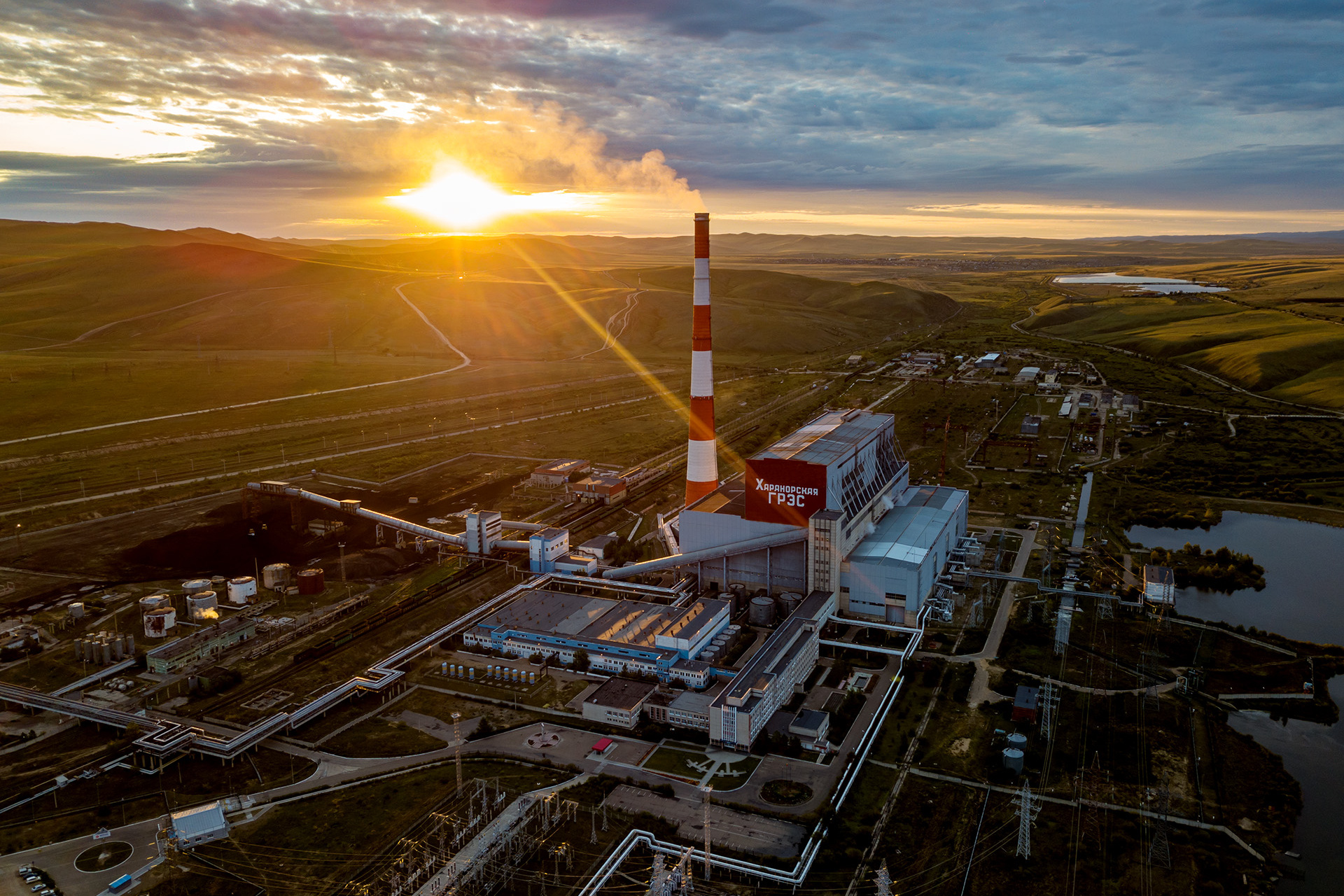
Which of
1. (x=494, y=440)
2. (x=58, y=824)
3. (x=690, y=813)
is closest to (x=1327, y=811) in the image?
(x=690, y=813)

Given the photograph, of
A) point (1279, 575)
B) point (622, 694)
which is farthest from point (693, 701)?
point (1279, 575)

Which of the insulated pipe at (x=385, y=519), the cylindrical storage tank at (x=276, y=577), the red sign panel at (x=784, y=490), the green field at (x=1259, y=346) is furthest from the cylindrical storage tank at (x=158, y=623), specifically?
the green field at (x=1259, y=346)

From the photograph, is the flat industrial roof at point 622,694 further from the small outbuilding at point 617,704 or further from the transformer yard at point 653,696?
the transformer yard at point 653,696

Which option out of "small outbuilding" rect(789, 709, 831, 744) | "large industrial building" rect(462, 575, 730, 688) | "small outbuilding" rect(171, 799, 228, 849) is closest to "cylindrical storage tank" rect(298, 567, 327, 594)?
"large industrial building" rect(462, 575, 730, 688)

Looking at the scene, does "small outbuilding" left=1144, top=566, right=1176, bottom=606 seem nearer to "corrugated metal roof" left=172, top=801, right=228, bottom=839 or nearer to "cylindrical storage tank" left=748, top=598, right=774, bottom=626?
"cylindrical storage tank" left=748, top=598, right=774, bottom=626

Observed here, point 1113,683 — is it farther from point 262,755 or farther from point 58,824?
point 58,824

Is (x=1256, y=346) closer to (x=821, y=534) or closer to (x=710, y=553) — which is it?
(x=821, y=534)

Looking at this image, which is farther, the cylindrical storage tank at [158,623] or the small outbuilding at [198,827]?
the cylindrical storage tank at [158,623]
